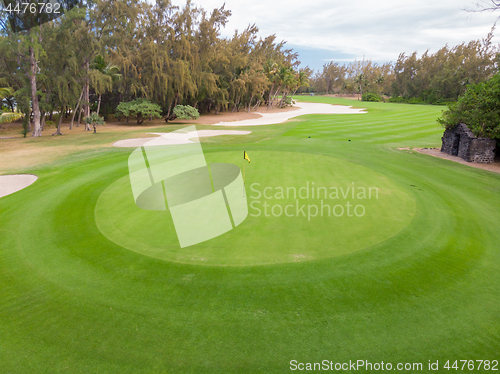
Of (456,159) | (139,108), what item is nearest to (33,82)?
(139,108)

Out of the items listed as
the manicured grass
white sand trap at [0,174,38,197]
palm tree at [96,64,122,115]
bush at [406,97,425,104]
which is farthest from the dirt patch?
bush at [406,97,425,104]

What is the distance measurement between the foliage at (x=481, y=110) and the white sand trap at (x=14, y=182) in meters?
20.8

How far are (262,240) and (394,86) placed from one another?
111 meters

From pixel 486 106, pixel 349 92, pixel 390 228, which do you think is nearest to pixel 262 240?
pixel 390 228

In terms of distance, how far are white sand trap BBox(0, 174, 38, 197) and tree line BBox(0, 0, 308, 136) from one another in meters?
12.9

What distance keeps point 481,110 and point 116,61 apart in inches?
1263

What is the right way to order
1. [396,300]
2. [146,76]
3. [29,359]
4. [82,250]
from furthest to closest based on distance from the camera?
[146,76]
[82,250]
[396,300]
[29,359]

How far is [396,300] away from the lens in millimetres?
4625

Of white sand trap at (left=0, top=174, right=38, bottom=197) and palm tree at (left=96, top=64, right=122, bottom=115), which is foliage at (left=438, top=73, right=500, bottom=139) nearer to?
white sand trap at (left=0, top=174, right=38, bottom=197)

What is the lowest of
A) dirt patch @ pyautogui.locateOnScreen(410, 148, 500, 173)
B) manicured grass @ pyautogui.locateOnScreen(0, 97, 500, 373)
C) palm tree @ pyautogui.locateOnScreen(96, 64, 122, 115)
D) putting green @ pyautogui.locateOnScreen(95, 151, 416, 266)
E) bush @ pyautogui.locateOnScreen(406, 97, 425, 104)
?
manicured grass @ pyautogui.locateOnScreen(0, 97, 500, 373)

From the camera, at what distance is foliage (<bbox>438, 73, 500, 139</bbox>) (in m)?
13.7

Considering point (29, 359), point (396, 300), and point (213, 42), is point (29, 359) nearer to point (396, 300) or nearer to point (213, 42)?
point (396, 300)

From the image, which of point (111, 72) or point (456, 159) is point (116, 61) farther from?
point (456, 159)

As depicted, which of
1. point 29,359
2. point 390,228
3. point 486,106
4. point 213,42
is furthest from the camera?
point 213,42
